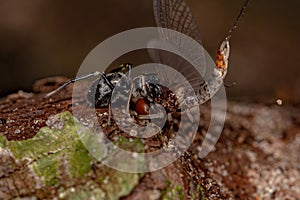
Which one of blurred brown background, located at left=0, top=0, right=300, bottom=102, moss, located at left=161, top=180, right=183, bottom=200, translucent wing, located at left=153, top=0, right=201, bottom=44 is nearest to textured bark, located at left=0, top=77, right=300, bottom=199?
moss, located at left=161, top=180, right=183, bottom=200

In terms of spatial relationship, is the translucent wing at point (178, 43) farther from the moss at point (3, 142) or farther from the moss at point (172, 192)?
the moss at point (3, 142)

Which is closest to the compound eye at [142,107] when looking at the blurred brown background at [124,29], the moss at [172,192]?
the moss at [172,192]

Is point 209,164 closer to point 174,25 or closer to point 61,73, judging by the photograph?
point 174,25

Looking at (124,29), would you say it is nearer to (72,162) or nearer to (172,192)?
(72,162)

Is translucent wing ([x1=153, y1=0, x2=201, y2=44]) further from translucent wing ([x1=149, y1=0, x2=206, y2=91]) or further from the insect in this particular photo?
the insect

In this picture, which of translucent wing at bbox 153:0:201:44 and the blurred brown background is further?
the blurred brown background

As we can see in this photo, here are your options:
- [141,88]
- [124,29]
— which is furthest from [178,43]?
[124,29]
